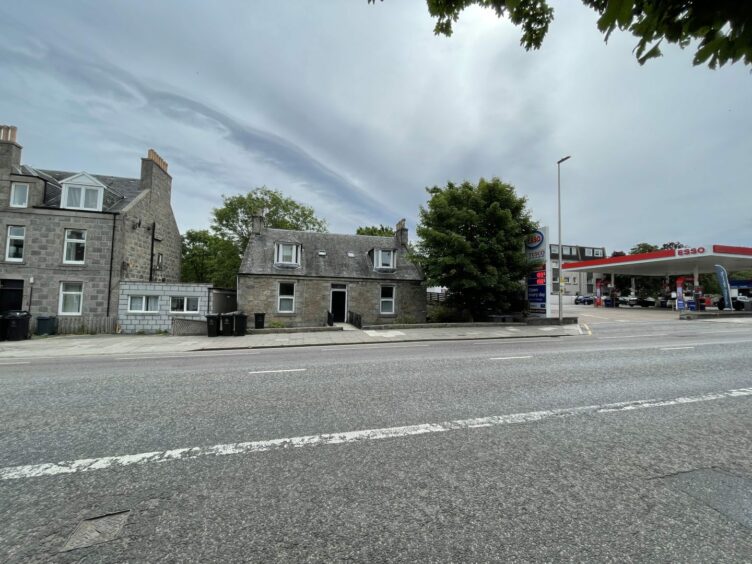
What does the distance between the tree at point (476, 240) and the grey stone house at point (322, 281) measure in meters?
3.90

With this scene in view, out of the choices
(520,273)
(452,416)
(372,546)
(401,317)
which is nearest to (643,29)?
(372,546)

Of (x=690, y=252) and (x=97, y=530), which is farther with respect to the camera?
(x=690, y=252)

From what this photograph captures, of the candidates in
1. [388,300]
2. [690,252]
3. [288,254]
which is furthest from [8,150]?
[690,252]

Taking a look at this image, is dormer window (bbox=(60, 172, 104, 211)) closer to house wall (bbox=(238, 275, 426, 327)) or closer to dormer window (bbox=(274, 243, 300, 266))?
house wall (bbox=(238, 275, 426, 327))

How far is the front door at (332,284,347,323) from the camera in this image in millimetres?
23877

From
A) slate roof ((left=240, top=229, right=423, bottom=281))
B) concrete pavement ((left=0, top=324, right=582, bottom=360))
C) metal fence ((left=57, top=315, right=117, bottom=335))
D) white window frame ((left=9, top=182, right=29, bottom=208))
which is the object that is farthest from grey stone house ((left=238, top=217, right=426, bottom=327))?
white window frame ((left=9, top=182, right=29, bottom=208))

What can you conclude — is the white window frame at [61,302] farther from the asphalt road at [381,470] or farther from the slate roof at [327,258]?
the asphalt road at [381,470]

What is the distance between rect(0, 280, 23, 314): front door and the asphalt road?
1786cm

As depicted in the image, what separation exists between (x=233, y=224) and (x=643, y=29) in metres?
41.0

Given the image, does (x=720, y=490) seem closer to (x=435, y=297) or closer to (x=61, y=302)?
(x=435, y=297)

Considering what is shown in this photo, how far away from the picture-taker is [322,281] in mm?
23234

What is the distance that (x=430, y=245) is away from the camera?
2039cm

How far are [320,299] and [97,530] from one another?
20.8 m

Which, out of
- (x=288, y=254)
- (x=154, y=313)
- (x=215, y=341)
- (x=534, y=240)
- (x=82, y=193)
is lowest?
(x=215, y=341)
